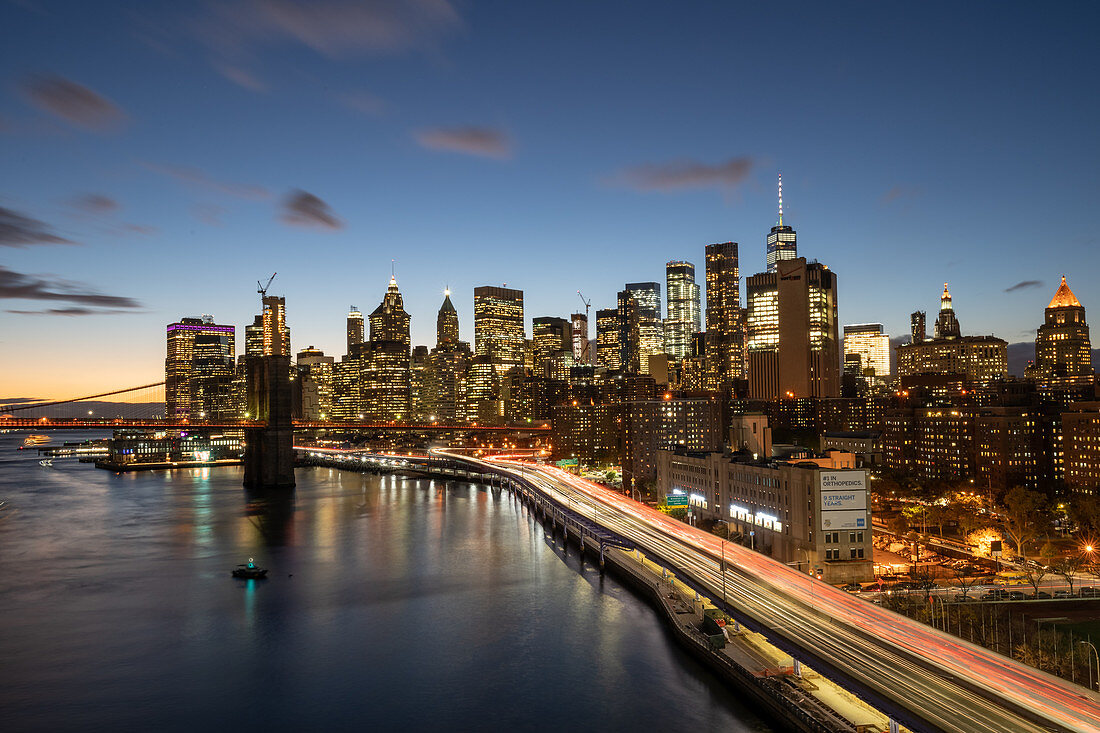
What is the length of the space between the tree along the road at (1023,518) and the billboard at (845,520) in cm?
1076

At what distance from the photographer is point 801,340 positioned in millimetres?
162250

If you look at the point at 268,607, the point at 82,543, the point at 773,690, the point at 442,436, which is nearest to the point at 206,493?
the point at 82,543

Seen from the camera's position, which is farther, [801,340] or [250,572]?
[801,340]

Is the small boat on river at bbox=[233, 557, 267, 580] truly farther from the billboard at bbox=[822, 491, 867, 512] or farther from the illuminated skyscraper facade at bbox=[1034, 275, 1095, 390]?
the illuminated skyscraper facade at bbox=[1034, 275, 1095, 390]

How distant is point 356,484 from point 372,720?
78706 mm

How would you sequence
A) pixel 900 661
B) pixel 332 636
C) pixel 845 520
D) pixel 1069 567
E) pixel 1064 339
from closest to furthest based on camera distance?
Answer: 1. pixel 900 661
2. pixel 332 636
3. pixel 1069 567
4. pixel 845 520
5. pixel 1064 339

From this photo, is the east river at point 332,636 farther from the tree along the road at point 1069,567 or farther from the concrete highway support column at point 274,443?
the concrete highway support column at point 274,443

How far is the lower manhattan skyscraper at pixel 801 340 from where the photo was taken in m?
162

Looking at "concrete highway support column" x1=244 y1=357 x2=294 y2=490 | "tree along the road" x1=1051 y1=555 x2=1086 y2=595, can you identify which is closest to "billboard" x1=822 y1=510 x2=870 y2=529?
"tree along the road" x1=1051 y1=555 x2=1086 y2=595

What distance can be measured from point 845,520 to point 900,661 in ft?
57.3

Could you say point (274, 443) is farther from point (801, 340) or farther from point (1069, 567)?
point (801, 340)

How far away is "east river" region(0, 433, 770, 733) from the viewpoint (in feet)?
85.3

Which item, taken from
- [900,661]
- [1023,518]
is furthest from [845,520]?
[900,661]

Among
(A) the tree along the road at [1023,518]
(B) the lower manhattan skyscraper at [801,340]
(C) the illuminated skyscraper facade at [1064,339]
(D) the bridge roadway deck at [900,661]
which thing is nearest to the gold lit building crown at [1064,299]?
(C) the illuminated skyscraper facade at [1064,339]
